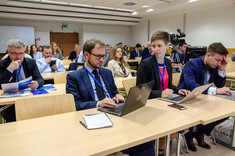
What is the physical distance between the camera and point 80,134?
1203 millimetres

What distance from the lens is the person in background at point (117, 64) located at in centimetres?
387

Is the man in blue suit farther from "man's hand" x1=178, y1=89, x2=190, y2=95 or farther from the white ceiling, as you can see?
the white ceiling

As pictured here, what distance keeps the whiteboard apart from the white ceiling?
797 millimetres

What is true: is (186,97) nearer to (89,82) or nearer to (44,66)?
(89,82)

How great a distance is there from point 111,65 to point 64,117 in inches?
97.3

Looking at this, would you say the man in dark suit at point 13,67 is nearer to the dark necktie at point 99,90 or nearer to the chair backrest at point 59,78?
the chair backrest at point 59,78

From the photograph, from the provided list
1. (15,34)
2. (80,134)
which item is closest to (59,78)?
(80,134)

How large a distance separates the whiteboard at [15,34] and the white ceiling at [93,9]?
797mm

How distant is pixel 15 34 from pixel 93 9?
4.43m

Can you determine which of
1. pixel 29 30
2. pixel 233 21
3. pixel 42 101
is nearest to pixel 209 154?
pixel 42 101

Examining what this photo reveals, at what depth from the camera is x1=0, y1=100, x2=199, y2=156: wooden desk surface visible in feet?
3.38

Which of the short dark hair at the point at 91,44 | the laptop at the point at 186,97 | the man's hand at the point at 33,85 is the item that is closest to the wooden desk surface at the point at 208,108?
the laptop at the point at 186,97

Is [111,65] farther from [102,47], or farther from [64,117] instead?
[64,117]

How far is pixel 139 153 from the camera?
4.78 ft
